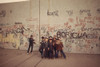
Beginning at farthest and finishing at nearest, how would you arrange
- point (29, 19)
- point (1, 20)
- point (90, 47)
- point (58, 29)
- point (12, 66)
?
point (1, 20) → point (29, 19) → point (58, 29) → point (90, 47) → point (12, 66)

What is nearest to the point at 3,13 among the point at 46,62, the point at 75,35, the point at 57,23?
the point at 57,23

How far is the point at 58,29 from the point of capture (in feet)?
28.2

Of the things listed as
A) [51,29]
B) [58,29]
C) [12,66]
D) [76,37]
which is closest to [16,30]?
[51,29]

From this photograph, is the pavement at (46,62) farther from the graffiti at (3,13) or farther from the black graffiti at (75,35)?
the graffiti at (3,13)

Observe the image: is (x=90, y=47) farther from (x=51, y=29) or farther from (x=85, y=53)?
(x=51, y=29)

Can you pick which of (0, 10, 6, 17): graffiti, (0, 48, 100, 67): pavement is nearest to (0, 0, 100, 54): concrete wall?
(0, 10, 6, 17): graffiti

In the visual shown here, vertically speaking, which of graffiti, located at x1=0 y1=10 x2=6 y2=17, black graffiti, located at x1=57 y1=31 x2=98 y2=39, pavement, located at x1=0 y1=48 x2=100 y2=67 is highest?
graffiti, located at x1=0 y1=10 x2=6 y2=17

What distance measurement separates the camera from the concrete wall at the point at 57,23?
317 inches

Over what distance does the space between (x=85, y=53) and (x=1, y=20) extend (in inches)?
382

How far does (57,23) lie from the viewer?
866 cm

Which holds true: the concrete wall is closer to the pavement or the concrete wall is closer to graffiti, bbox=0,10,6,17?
graffiti, bbox=0,10,6,17

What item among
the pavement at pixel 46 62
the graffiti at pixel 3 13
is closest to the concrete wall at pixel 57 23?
the graffiti at pixel 3 13

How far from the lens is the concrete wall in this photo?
Answer: 8.05 m

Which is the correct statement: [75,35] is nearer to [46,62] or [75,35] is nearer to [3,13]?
[46,62]
